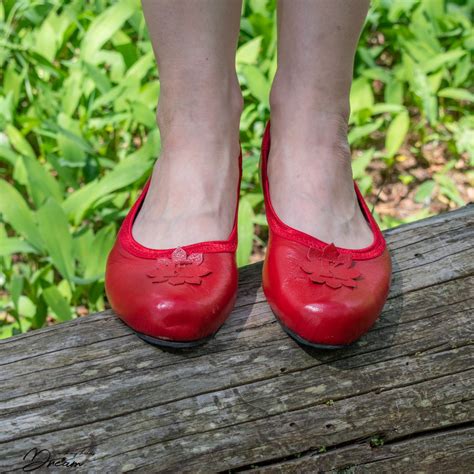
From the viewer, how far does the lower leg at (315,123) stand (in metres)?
1.00

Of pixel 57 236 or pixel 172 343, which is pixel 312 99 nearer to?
pixel 172 343

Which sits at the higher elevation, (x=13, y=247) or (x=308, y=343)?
(x=308, y=343)

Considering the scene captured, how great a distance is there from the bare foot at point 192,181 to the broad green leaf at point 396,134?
0.95 metres

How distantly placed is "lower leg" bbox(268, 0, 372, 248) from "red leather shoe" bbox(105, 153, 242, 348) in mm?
137

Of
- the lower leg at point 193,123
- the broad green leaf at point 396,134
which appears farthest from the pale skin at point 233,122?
the broad green leaf at point 396,134

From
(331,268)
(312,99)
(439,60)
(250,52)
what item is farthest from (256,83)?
(331,268)

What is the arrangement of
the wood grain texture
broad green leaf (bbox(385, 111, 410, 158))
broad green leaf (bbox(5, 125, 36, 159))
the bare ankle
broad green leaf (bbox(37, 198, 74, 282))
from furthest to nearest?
1. broad green leaf (bbox(385, 111, 410, 158))
2. broad green leaf (bbox(5, 125, 36, 159))
3. broad green leaf (bbox(37, 198, 74, 282))
4. the bare ankle
5. the wood grain texture

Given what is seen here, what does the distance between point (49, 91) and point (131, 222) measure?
98 cm

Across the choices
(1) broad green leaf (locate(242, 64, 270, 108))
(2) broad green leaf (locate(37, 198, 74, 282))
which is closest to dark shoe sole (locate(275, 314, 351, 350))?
(2) broad green leaf (locate(37, 198, 74, 282))

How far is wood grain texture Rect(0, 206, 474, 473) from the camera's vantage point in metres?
0.92

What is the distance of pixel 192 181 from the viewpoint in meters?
1.07

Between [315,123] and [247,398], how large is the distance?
1.38ft

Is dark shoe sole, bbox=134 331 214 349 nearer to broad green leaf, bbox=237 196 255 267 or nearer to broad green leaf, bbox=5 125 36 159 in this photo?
broad green leaf, bbox=237 196 255 267

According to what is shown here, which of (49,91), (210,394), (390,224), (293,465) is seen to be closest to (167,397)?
(210,394)
